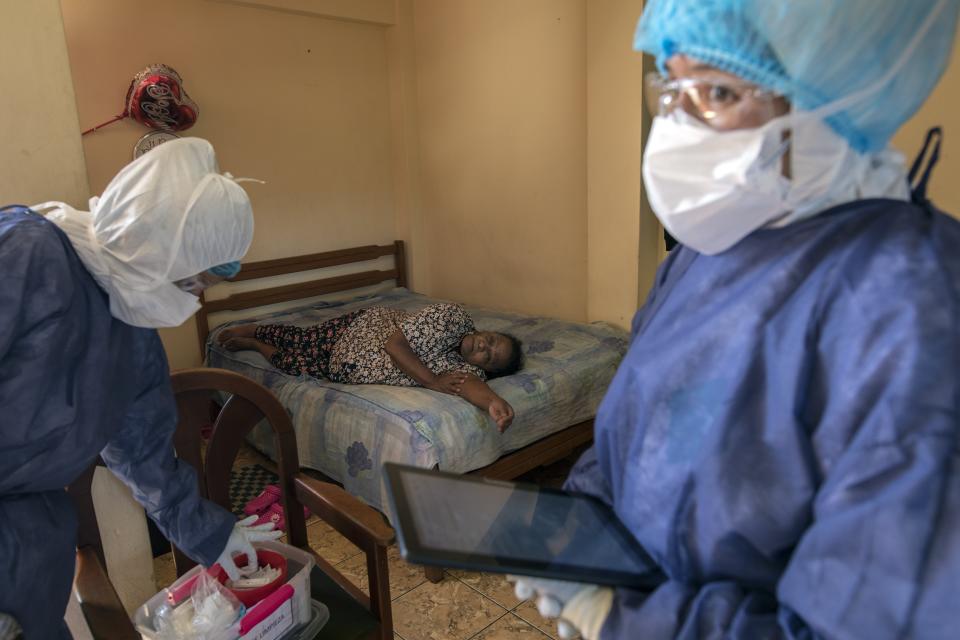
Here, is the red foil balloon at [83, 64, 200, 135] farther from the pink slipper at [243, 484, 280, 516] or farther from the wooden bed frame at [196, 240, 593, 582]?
the pink slipper at [243, 484, 280, 516]

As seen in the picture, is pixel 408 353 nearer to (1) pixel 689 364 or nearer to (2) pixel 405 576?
(2) pixel 405 576

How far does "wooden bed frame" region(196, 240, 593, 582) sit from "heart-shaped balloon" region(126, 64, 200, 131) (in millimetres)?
845

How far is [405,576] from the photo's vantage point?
2248mm

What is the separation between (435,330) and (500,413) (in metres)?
0.56

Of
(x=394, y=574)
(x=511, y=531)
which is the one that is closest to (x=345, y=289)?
(x=394, y=574)

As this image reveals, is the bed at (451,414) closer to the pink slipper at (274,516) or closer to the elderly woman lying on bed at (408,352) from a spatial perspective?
the elderly woman lying on bed at (408,352)

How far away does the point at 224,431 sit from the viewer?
1508 mm

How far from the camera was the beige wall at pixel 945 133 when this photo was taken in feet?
7.00

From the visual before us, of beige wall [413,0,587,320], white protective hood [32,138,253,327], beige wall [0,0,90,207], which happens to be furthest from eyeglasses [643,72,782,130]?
beige wall [413,0,587,320]

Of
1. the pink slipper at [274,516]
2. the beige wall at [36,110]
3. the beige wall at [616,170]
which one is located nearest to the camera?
the beige wall at [36,110]

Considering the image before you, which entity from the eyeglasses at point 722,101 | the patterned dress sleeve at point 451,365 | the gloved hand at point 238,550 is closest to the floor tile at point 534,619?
the patterned dress sleeve at point 451,365

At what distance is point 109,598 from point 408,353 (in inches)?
59.6

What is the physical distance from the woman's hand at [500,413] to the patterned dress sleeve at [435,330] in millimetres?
444

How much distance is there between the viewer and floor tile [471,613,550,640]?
1.92 metres
